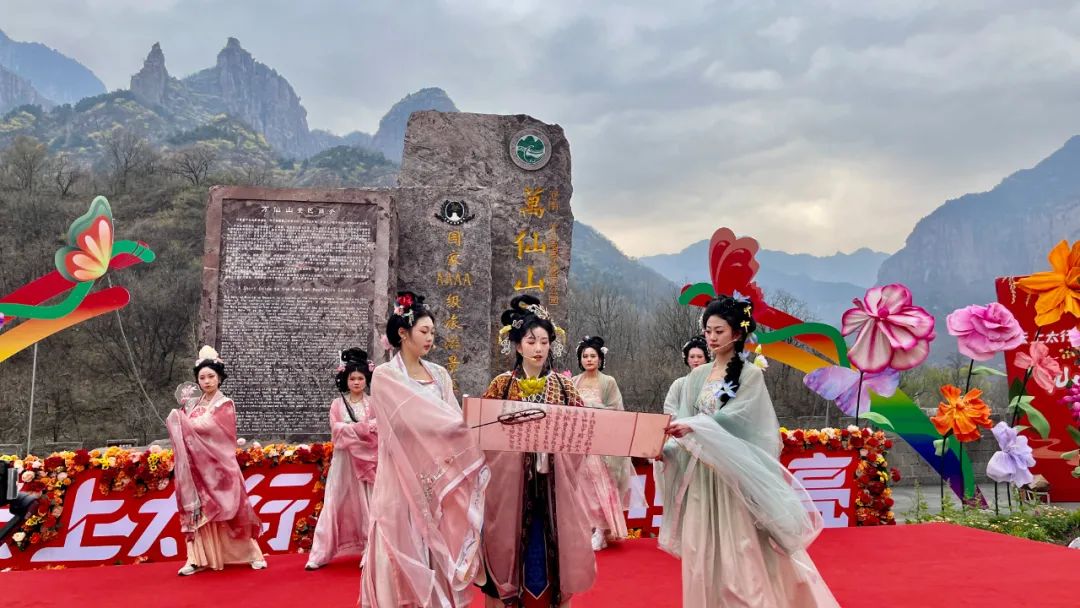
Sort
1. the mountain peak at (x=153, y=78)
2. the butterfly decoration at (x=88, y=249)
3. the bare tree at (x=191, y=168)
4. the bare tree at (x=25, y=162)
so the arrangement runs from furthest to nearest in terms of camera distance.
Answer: the mountain peak at (x=153, y=78)
the bare tree at (x=191, y=168)
the bare tree at (x=25, y=162)
the butterfly decoration at (x=88, y=249)

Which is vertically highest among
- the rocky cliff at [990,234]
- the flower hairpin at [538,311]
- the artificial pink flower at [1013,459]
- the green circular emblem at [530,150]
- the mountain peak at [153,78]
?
the mountain peak at [153,78]

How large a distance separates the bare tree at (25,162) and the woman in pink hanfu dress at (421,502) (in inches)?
1083

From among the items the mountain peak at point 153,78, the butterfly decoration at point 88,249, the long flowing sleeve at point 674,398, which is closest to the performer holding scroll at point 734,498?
the long flowing sleeve at point 674,398

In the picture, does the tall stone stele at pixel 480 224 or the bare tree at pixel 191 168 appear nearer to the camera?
the tall stone stele at pixel 480 224

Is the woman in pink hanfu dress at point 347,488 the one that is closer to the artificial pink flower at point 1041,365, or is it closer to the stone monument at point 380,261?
the stone monument at point 380,261

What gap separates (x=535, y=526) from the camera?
3.23m

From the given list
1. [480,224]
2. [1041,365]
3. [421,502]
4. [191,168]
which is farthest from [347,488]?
[191,168]

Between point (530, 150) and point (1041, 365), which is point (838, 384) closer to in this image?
point (1041, 365)

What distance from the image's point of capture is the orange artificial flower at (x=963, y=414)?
7.28m

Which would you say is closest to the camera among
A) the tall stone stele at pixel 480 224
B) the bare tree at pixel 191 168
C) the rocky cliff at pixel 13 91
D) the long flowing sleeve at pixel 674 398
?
the long flowing sleeve at pixel 674 398

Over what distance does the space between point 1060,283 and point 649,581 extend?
575cm

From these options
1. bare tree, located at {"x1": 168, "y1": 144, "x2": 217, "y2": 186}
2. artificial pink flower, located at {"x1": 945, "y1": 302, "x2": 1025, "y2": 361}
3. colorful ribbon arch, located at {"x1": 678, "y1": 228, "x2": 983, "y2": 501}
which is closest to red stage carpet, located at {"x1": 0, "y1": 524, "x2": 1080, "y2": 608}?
artificial pink flower, located at {"x1": 945, "y1": 302, "x2": 1025, "y2": 361}

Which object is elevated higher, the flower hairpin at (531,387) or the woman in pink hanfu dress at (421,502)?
the flower hairpin at (531,387)

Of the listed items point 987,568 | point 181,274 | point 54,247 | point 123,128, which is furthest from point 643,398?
point 123,128
